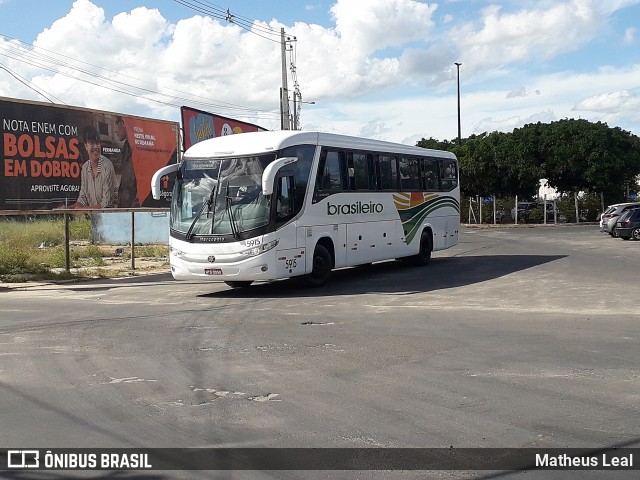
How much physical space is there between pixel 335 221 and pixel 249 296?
321 centimetres

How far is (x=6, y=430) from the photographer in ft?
21.5

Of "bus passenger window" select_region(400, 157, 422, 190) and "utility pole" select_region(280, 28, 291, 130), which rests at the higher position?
"utility pole" select_region(280, 28, 291, 130)

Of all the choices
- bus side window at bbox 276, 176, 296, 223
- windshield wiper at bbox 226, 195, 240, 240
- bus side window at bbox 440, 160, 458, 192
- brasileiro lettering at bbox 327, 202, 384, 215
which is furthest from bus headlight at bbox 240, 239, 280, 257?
bus side window at bbox 440, 160, 458, 192

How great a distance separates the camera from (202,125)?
3195cm

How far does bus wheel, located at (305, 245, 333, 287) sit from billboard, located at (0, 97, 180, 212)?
6262 millimetres

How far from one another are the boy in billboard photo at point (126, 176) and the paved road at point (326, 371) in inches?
370

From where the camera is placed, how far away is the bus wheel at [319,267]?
18422mm

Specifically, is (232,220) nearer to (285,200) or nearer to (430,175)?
(285,200)

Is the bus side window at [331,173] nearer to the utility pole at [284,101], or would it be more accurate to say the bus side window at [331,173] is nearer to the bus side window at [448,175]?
the bus side window at [448,175]

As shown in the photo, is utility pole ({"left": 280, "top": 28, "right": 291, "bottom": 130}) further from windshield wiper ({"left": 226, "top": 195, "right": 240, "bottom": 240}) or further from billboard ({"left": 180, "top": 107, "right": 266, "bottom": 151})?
windshield wiper ({"left": 226, "top": 195, "right": 240, "bottom": 240})

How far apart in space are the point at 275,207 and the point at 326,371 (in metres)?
8.14

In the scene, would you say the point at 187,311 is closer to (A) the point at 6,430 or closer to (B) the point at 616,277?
(A) the point at 6,430

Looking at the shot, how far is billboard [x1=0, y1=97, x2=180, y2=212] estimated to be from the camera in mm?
21812

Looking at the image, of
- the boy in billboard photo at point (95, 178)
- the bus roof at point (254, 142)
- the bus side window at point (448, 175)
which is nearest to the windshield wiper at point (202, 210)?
the bus roof at point (254, 142)
